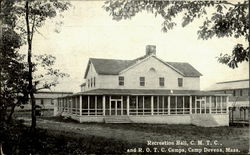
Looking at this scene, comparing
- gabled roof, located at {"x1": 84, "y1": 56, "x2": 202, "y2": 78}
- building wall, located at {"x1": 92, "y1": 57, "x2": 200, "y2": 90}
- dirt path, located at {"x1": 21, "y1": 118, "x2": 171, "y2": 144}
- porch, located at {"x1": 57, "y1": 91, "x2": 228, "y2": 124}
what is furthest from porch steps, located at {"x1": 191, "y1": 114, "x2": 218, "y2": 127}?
dirt path, located at {"x1": 21, "y1": 118, "x2": 171, "y2": 144}

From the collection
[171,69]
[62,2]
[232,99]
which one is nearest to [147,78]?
[171,69]

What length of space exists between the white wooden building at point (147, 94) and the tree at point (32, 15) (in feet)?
41.0

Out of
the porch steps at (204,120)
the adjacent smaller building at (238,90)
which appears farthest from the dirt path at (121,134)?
the adjacent smaller building at (238,90)

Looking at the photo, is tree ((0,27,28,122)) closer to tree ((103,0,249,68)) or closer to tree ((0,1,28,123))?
Answer: tree ((0,1,28,123))

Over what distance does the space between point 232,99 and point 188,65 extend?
33.2 ft

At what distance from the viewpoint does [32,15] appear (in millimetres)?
10812

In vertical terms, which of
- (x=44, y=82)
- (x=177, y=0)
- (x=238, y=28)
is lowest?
(x=44, y=82)

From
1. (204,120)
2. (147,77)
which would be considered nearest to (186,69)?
(147,77)

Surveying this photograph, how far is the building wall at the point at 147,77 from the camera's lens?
25859mm

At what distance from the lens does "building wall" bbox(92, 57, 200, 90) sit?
25859mm

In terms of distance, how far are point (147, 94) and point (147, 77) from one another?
9.84ft

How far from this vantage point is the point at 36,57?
10.7 meters

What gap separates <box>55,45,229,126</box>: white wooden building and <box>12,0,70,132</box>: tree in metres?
12.5

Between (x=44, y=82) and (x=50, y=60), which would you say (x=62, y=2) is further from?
(x=44, y=82)
